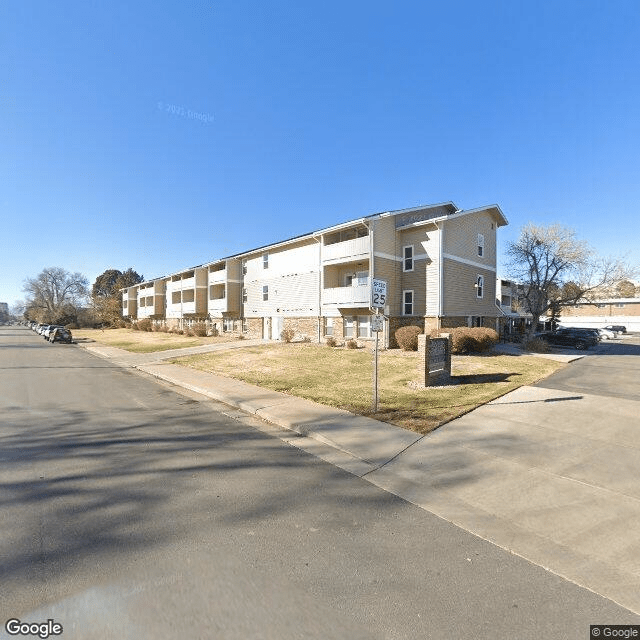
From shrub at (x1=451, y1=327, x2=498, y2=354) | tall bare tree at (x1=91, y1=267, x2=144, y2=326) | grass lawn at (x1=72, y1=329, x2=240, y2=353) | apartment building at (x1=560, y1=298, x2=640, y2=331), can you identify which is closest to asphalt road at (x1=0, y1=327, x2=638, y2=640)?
shrub at (x1=451, y1=327, x2=498, y2=354)

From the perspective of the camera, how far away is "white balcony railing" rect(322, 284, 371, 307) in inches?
815

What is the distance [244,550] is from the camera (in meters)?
3.19

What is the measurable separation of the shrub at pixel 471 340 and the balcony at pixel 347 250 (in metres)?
7.07

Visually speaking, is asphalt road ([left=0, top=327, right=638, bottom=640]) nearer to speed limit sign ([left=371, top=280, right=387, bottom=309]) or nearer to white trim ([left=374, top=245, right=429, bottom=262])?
speed limit sign ([left=371, top=280, right=387, bottom=309])

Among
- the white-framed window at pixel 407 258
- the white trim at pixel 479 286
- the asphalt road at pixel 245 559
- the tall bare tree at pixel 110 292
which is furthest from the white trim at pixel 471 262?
the tall bare tree at pixel 110 292

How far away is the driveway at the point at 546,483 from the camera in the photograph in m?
3.17

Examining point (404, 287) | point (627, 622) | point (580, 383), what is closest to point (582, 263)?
point (404, 287)

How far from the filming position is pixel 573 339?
25.2 m

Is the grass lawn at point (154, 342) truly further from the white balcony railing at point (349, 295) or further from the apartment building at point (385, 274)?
the white balcony railing at point (349, 295)

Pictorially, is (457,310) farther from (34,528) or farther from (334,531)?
(34,528)

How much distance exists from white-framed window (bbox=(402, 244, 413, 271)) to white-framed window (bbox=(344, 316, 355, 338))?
4.91m

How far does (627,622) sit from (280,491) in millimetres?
3297

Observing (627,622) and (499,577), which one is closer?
(627,622)

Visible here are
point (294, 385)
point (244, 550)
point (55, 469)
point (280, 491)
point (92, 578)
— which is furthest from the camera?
point (294, 385)
